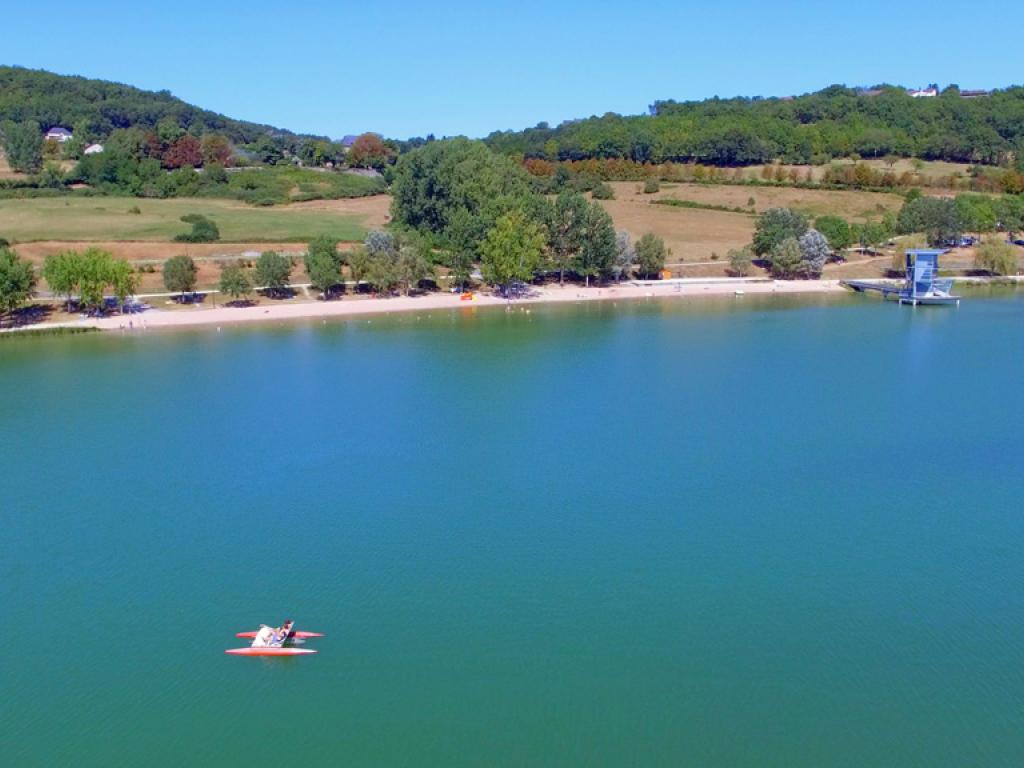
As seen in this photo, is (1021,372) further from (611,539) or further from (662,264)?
(662,264)

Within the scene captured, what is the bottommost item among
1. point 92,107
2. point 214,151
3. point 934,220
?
point 934,220

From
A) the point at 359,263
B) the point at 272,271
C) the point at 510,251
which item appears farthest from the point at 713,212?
the point at 272,271

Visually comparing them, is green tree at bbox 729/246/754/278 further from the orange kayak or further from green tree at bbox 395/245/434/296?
the orange kayak

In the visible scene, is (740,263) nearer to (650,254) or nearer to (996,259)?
(650,254)

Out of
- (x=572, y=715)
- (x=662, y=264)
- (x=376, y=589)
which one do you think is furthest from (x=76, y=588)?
(x=662, y=264)

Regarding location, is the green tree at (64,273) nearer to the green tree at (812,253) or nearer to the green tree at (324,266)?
the green tree at (324,266)

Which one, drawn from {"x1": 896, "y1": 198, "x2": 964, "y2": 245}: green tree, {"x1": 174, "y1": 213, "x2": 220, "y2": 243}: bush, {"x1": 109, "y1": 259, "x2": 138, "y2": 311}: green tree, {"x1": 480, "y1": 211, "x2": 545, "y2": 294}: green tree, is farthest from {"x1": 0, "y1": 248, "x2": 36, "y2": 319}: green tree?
{"x1": 896, "y1": 198, "x2": 964, "y2": 245}: green tree
